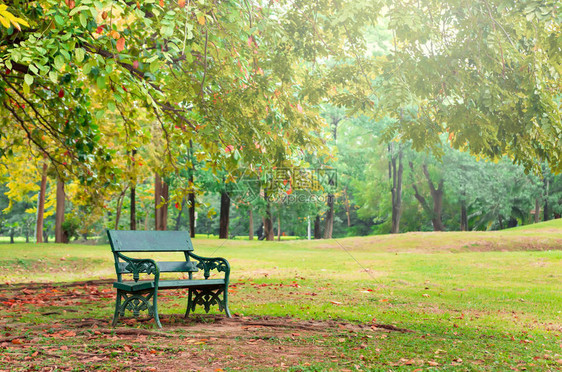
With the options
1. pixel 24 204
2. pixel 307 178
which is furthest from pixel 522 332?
pixel 24 204

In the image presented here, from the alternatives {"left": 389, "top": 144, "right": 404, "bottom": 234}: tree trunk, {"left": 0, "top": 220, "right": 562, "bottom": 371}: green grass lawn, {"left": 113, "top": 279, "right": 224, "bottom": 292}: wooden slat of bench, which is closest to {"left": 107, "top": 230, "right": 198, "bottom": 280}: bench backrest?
{"left": 113, "top": 279, "right": 224, "bottom": 292}: wooden slat of bench

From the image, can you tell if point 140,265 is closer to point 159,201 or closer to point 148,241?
point 148,241

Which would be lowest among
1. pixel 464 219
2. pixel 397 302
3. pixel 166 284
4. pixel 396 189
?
pixel 397 302

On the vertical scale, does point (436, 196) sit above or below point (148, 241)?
above

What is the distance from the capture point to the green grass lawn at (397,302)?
191 inches

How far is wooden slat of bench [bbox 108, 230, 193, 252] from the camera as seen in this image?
621 cm

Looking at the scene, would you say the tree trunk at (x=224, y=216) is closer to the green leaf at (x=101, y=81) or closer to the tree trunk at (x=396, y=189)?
the tree trunk at (x=396, y=189)

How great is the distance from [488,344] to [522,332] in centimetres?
108

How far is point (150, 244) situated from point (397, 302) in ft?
13.9

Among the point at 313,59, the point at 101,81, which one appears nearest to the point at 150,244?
the point at 101,81

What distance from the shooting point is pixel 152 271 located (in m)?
5.84

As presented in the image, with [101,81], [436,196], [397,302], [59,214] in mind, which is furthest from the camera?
[436,196]

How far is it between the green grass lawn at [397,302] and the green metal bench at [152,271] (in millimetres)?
366

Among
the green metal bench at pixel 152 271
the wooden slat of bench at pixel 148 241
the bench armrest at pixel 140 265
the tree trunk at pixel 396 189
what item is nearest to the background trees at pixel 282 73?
the wooden slat of bench at pixel 148 241
